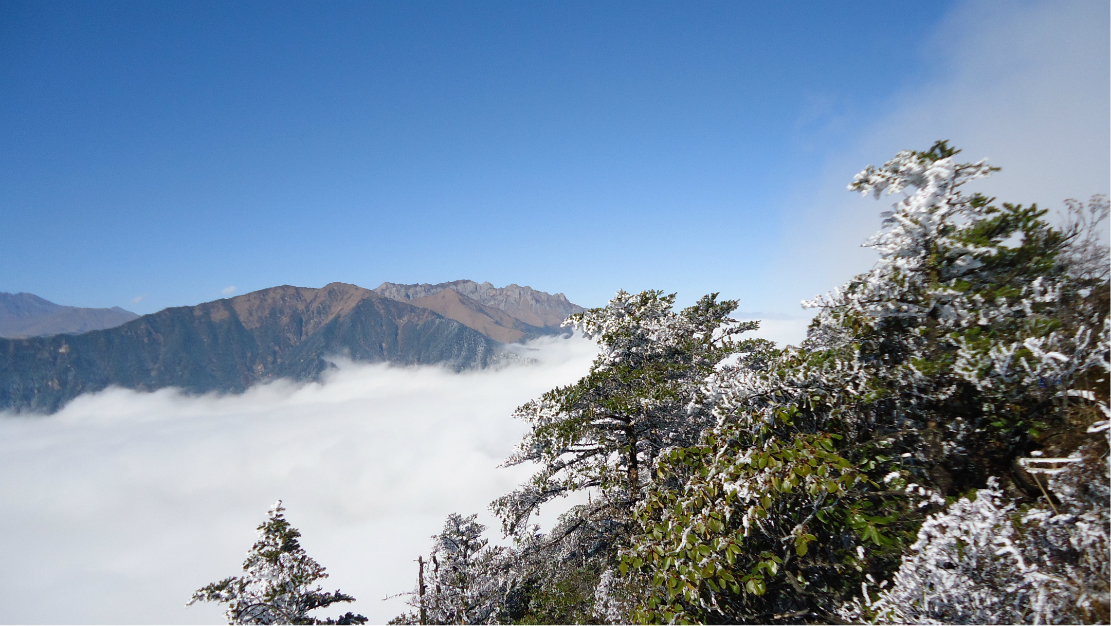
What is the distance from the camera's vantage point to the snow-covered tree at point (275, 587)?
12773 mm

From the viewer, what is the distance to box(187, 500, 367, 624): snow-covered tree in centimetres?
1277

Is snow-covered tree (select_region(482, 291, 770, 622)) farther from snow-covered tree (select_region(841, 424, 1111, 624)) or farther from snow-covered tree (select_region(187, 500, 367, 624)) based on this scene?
snow-covered tree (select_region(187, 500, 367, 624))

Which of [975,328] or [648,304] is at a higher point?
[648,304]

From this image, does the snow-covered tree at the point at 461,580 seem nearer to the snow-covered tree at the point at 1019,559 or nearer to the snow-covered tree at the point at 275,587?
the snow-covered tree at the point at 275,587

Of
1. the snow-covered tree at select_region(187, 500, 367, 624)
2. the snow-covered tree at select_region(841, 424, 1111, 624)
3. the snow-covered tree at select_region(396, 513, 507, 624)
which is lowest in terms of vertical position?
the snow-covered tree at select_region(396, 513, 507, 624)

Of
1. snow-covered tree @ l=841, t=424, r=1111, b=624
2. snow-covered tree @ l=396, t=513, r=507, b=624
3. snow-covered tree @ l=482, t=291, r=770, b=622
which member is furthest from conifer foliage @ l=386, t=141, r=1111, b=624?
snow-covered tree @ l=396, t=513, r=507, b=624

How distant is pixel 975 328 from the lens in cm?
422

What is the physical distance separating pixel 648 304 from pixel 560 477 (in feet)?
14.7

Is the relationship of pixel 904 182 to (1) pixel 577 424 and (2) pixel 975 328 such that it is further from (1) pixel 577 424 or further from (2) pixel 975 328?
(1) pixel 577 424

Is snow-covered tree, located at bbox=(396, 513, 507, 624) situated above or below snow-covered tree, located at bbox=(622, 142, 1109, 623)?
below

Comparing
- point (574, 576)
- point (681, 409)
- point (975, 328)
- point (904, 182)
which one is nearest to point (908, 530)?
point (975, 328)

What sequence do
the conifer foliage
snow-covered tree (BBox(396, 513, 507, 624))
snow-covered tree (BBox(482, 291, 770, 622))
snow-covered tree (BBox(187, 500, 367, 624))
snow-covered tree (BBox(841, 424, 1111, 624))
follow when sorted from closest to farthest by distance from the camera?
snow-covered tree (BBox(841, 424, 1111, 624))
the conifer foliage
snow-covered tree (BBox(482, 291, 770, 622))
snow-covered tree (BBox(187, 500, 367, 624))
snow-covered tree (BBox(396, 513, 507, 624))

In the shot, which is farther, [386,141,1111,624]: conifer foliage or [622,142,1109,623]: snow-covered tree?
[622,142,1109,623]: snow-covered tree

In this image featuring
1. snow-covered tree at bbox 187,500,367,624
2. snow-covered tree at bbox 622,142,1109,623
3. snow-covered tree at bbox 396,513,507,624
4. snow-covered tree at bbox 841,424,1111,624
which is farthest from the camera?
snow-covered tree at bbox 396,513,507,624
